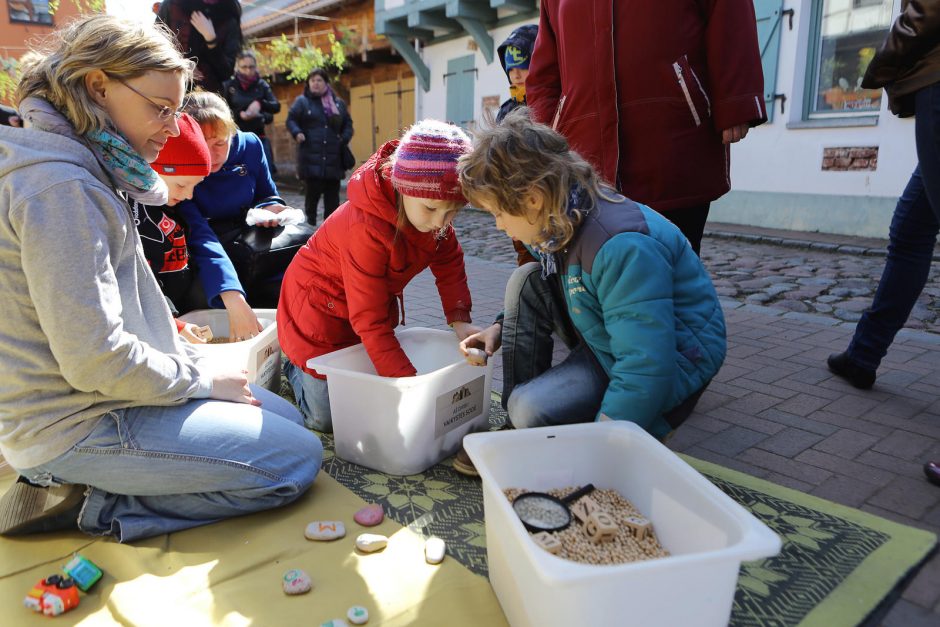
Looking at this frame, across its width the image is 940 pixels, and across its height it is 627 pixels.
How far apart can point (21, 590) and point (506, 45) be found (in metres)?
3.27

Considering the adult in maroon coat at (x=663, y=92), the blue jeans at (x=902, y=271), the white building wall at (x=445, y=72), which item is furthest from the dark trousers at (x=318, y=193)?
the blue jeans at (x=902, y=271)

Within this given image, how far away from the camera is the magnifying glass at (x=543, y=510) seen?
4.86 feet

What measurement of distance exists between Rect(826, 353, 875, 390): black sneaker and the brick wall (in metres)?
4.36

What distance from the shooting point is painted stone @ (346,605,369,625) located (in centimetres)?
145

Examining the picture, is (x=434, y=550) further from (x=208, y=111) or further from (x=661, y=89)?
(x=208, y=111)

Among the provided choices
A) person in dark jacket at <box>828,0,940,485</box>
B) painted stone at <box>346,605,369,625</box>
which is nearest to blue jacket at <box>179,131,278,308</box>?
painted stone at <box>346,605,369,625</box>

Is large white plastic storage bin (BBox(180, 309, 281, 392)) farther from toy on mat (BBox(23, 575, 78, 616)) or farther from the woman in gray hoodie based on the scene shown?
toy on mat (BBox(23, 575, 78, 616))

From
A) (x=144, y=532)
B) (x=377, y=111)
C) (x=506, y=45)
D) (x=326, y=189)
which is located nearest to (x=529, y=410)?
(x=144, y=532)

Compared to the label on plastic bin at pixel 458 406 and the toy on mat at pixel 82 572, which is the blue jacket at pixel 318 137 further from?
the toy on mat at pixel 82 572

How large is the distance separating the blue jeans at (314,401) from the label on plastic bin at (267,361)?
11cm

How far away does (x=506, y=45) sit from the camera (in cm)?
380

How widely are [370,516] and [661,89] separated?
5.28 ft

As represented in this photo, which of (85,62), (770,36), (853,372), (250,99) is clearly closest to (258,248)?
(85,62)

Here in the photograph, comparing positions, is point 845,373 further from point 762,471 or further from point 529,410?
point 529,410
